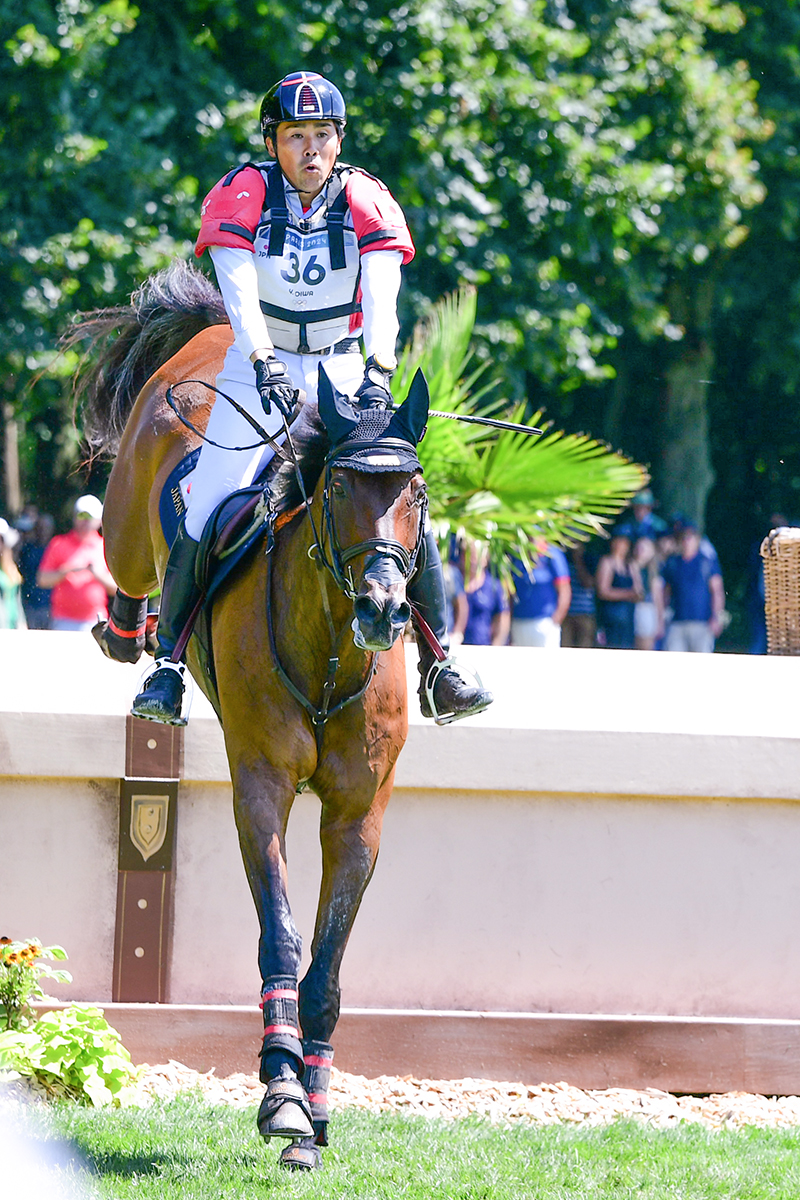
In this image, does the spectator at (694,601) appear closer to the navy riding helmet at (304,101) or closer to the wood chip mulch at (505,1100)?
the wood chip mulch at (505,1100)

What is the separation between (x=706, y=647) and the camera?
50.2 feet

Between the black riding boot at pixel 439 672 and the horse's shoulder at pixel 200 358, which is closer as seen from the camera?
the black riding boot at pixel 439 672

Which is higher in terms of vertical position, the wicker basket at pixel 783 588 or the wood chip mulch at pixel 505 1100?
the wicker basket at pixel 783 588

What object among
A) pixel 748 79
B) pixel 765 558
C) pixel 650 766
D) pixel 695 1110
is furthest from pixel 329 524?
pixel 748 79

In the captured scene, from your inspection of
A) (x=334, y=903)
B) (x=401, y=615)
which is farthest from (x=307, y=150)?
(x=334, y=903)

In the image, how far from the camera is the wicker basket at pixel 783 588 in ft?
25.7

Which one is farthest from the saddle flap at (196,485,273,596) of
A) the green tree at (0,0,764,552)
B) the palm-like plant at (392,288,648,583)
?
the green tree at (0,0,764,552)

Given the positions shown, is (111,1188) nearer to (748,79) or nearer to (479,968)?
(479,968)

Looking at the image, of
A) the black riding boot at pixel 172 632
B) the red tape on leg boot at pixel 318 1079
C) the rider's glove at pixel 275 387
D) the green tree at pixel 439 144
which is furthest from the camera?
the green tree at pixel 439 144

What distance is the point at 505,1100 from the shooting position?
6.02 meters

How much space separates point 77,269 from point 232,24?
313 cm

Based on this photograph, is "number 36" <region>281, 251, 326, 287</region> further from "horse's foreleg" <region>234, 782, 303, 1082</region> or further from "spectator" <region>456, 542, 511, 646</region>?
"spectator" <region>456, 542, 511, 646</region>

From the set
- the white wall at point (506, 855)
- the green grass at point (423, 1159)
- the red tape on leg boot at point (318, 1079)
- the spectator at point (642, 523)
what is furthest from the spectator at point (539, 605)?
the red tape on leg boot at point (318, 1079)

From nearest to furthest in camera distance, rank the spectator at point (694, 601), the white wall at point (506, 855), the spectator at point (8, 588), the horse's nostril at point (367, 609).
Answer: the horse's nostril at point (367, 609)
the white wall at point (506, 855)
the spectator at point (8, 588)
the spectator at point (694, 601)
